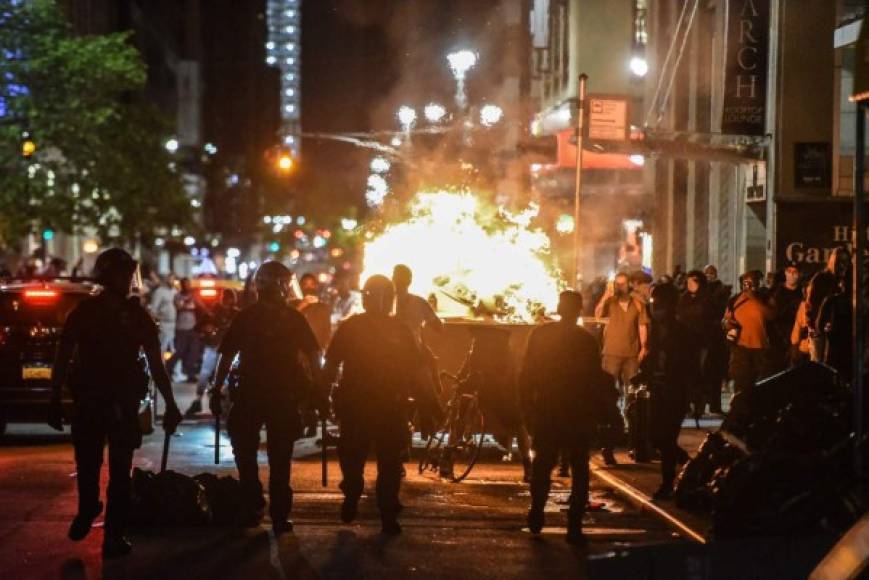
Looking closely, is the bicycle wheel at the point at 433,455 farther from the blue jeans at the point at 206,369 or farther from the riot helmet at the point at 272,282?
the blue jeans at the point at 206,369

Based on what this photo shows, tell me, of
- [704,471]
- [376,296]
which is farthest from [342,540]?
[704,471]

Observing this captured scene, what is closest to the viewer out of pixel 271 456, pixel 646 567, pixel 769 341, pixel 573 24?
pixel 646 567

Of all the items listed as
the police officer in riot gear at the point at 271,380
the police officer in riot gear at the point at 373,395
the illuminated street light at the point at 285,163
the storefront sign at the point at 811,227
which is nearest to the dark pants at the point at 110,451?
the police officer in riot gear at the point at 271,380

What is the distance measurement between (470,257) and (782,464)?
7.66 m

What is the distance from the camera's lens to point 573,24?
4209 cm

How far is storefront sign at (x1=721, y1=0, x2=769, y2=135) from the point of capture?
966 inches

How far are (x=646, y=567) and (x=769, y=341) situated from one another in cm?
1098

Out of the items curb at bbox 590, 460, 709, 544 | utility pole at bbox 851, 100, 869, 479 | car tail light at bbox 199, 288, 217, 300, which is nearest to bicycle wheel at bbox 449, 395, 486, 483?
curb at bbox 590, 460, 709, 544

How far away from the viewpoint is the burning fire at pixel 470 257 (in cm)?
1549

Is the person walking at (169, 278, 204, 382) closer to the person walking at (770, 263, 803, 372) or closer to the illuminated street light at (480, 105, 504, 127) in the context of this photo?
the illuminated street light at (480, 105, 504, 127)

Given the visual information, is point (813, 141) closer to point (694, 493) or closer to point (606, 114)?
point (606, 114)

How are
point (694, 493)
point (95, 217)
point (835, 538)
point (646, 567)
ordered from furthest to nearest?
point (95, 217) → point (694, 493) → point (835, 538) → point (646, 567)

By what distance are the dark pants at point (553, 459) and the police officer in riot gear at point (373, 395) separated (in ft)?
3.03

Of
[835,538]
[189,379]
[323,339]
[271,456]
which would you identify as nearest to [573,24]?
[189,379]
